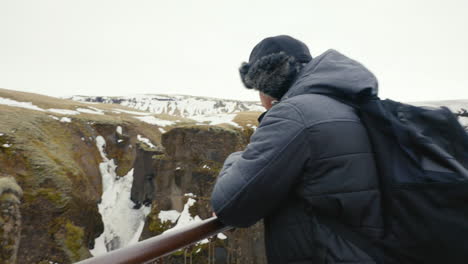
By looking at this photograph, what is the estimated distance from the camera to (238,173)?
4.41 feet

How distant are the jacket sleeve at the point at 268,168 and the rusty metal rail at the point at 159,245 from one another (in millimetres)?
447

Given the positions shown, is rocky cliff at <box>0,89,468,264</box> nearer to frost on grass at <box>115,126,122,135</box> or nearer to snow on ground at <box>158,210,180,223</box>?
snow on ground at <box>158,210,180,223</box>

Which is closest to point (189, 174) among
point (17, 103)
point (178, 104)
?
point (17, 103)

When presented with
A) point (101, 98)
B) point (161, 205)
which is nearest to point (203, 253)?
point (161, 205)

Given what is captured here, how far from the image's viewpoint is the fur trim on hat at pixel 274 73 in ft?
5.47

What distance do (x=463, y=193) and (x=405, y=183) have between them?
0.62ft

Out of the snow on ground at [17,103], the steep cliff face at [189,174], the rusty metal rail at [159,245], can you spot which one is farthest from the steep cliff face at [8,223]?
the snow on ground at [17,103]

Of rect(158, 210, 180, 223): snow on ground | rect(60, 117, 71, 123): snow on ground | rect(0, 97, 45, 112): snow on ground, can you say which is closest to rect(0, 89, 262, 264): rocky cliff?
rect(158, 210, 180, 223): snow on ground

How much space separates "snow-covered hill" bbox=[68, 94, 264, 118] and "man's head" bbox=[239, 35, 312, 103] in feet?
480

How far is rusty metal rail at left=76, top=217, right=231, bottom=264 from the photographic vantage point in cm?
131

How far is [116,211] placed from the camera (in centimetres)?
2839

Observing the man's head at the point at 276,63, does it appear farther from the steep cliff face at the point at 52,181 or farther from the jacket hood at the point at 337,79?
the steep cliff face at the point at 52,181

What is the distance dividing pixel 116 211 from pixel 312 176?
31.7m

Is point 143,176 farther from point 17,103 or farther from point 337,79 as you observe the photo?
point 337,79
